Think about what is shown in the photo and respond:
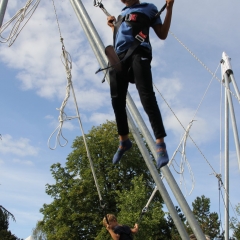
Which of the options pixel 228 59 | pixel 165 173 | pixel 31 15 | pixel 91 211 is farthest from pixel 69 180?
pixel 165 173

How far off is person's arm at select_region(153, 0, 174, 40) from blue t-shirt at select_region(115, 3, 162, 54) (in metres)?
0.05

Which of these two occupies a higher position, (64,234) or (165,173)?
(64,234)

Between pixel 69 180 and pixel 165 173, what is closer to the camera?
pixel 165 173

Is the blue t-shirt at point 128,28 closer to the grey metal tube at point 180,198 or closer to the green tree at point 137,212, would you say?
the grey metal tube at point 180,198

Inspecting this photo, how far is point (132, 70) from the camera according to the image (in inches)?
122

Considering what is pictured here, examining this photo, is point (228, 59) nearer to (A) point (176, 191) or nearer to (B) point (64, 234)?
(A) point (176, 191)

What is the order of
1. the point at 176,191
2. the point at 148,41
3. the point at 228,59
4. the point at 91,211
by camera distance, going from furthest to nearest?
the point at 91,211 → the point at 228,59 → the point at 176,191 → the point at 148,41

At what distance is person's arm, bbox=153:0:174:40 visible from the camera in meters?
3.09

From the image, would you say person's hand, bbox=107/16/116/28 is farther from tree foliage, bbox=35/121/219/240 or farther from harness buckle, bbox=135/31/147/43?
tree foliage, bbox=35/121/219/240

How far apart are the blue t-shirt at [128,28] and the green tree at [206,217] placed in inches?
1331

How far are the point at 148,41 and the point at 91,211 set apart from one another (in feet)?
63.2

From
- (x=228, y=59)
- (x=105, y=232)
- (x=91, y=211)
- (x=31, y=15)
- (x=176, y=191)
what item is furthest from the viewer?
(x=91, y=211)

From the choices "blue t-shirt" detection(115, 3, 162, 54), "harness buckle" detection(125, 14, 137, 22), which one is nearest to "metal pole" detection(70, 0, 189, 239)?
"blue t-shirt" detection(115, 3, 162, 54)

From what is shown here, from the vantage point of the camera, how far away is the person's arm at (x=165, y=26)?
3.09m
